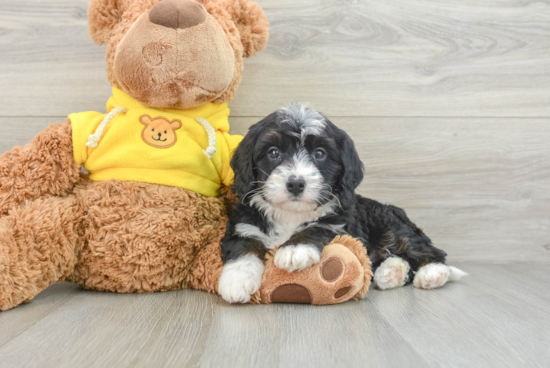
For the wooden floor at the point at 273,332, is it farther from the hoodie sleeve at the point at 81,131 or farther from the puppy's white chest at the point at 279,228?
the hoodie sleeve at the point at 81,131

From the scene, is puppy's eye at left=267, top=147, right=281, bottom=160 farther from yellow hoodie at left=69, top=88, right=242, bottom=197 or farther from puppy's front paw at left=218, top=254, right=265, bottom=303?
puppy's front paw at left=218, top=254, right=265, bottom=303

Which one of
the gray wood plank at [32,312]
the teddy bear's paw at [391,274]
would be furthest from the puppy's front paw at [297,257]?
the gray wood plank at [32,312]

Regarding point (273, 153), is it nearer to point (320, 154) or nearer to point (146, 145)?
point (320, 154)

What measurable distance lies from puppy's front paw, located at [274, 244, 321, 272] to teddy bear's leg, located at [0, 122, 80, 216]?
39.2 inches

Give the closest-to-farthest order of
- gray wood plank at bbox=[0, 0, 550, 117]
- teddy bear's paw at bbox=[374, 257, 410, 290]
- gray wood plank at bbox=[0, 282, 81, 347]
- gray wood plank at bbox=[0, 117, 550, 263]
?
1. gray wood plank at bbox=[0, 282, 81, 347]
2. teddy bear's paw at bbox=[374, 257, 410, 290]
3. gray wood plank at bbox=[0, 0, 550, 117]
4. gray wood plank at bbox=[0, 117, 550, 263]

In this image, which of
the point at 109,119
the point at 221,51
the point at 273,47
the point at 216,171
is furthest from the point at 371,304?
the point at 273,47

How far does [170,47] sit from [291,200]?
2.56ft

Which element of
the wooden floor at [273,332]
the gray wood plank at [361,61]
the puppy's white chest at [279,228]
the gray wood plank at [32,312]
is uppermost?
the gray wood plank at [361,61]

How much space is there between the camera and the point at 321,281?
1.68m

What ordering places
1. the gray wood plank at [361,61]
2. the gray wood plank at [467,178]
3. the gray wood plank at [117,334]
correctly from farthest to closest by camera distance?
the gray wood plank at [467,178]
the gray wood plank at [361,61]
the gray wood plank at [117,334]

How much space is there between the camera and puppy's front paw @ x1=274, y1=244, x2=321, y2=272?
165cm

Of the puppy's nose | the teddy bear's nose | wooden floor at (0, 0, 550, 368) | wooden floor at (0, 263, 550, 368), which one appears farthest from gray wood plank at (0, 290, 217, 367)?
wooden floor at (0, 0, 550, 368)

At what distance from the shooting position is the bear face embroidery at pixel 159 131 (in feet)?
6.27

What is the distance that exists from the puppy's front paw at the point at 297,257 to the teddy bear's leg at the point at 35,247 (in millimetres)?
862
